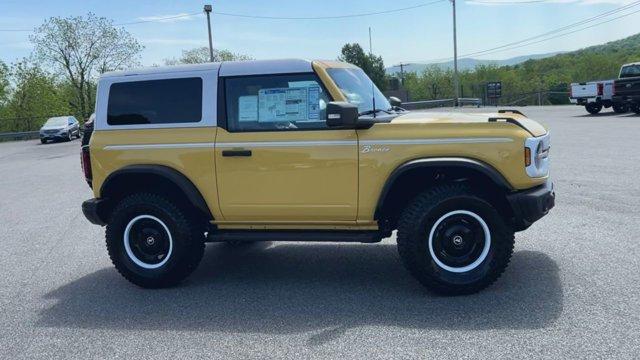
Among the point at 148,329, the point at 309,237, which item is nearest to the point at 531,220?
the point at 309,237

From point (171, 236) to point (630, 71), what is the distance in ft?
80.2

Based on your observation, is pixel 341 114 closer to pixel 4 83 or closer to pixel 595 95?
pixel 595 95

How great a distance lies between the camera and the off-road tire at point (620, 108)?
2420 centimetres

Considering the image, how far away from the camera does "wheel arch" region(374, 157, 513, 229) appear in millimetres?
4508

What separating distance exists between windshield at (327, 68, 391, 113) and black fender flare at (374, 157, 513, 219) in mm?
821

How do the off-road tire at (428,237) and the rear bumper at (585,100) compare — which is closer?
the off-road tire at (428,237)

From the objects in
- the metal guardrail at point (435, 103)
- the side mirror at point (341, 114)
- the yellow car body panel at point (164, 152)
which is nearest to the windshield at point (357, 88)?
the side mirror at point (341, 114)

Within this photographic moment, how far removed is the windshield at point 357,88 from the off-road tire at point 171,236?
188 cm

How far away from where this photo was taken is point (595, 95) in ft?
83.4

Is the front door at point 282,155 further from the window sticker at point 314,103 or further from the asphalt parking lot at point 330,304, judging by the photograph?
the asphalt parking lot at point 330,304

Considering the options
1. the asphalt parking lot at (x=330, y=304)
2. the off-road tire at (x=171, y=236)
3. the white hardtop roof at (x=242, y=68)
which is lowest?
the asphalt parking lot at (x=330, y=304)

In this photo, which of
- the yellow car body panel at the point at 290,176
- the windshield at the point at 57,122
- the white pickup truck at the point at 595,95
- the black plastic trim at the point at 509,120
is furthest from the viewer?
the windshield at the point at 57,122

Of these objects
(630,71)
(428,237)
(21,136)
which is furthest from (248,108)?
(21,136)

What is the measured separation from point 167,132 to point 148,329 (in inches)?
70.6
